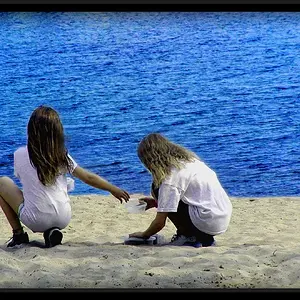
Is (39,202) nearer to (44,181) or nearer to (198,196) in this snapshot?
(44,181)

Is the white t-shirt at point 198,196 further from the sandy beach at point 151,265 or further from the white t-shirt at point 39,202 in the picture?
the white t-shirt at point 39,202

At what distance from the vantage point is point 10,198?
16.9ft

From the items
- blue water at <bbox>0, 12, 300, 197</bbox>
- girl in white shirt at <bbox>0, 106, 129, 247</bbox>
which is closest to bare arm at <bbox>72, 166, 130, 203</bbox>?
girl in white shirt at <bbox>0, 106, 129, 247</bbox>

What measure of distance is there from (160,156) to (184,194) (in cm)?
24

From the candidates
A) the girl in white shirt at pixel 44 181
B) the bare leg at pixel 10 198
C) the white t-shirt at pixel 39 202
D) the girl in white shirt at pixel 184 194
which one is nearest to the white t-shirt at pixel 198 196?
the girl in white shirt at pixel 184 194

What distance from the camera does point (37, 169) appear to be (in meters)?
5.10

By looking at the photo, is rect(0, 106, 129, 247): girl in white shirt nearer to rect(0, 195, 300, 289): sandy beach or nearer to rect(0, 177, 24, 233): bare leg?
rect(0, 177, 24, 233): bare leg

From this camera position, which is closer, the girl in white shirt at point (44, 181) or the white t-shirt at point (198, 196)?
the white t-shirt at point (198, 196)

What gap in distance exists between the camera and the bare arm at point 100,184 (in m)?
5.09

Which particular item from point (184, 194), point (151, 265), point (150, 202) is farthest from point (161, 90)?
point (151, 265)

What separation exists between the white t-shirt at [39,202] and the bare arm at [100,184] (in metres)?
0.12

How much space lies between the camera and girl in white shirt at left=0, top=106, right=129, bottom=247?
5.09 metres

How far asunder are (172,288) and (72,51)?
2.32 meters
